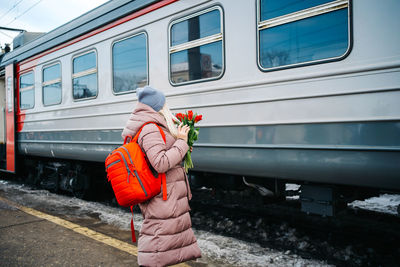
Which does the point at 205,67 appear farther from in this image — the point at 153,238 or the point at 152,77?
the point at 153,238

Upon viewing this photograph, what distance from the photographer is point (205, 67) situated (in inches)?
156

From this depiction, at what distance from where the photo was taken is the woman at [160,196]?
86.4 inches

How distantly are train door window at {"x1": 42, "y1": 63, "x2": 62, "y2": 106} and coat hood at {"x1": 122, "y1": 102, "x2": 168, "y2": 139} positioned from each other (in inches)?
182

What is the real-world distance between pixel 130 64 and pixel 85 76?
1.26m

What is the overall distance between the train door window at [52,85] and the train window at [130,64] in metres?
1.85

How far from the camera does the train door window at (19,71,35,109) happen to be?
739cm

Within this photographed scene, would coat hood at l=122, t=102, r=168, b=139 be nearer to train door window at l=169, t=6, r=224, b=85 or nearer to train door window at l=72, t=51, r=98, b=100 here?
train door window at l=169, t=6, r=224, b=85

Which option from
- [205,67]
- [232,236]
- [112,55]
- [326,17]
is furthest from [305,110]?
[112,55]

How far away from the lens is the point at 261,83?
11.2ft

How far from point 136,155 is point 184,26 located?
2.41 meters

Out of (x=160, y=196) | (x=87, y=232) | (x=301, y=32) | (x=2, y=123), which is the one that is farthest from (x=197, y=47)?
(x=2, y=123)

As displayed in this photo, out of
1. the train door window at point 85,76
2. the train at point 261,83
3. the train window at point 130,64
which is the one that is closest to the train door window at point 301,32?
the train at point 261,83

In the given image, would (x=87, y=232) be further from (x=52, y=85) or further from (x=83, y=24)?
(x=52, y=85)

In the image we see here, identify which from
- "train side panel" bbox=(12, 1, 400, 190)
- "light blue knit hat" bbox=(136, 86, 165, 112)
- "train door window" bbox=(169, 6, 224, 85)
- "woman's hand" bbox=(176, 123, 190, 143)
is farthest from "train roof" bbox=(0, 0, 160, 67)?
"woman's hand" bbox=(176, 123, 190, 143)
